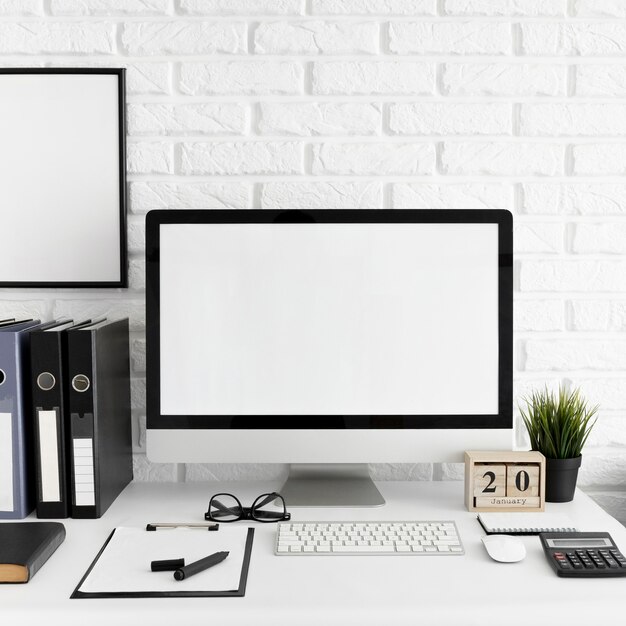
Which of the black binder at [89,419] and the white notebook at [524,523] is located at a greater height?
the black binder at [89,419]

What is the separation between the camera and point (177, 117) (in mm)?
1358

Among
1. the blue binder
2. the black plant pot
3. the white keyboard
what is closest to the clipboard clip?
the white keyboard

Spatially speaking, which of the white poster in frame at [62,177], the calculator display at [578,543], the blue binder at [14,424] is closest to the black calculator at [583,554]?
the calculator display at [578,543]

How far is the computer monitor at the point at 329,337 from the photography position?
114cm

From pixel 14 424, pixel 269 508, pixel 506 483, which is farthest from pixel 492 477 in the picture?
pixel 14 424

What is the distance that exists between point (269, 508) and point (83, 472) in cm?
32

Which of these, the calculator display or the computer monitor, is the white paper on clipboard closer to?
the computer monitor

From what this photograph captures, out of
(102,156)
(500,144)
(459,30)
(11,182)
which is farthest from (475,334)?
(11,182)

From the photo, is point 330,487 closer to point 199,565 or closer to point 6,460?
A: point 199,565

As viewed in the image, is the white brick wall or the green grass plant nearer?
the green grass plant

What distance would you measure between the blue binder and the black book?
79 millimetres

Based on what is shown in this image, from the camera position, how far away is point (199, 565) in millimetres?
876

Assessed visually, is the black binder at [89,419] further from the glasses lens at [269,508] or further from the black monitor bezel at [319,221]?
the glasses lens at [269,508]

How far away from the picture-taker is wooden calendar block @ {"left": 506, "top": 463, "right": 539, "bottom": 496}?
111 cm
